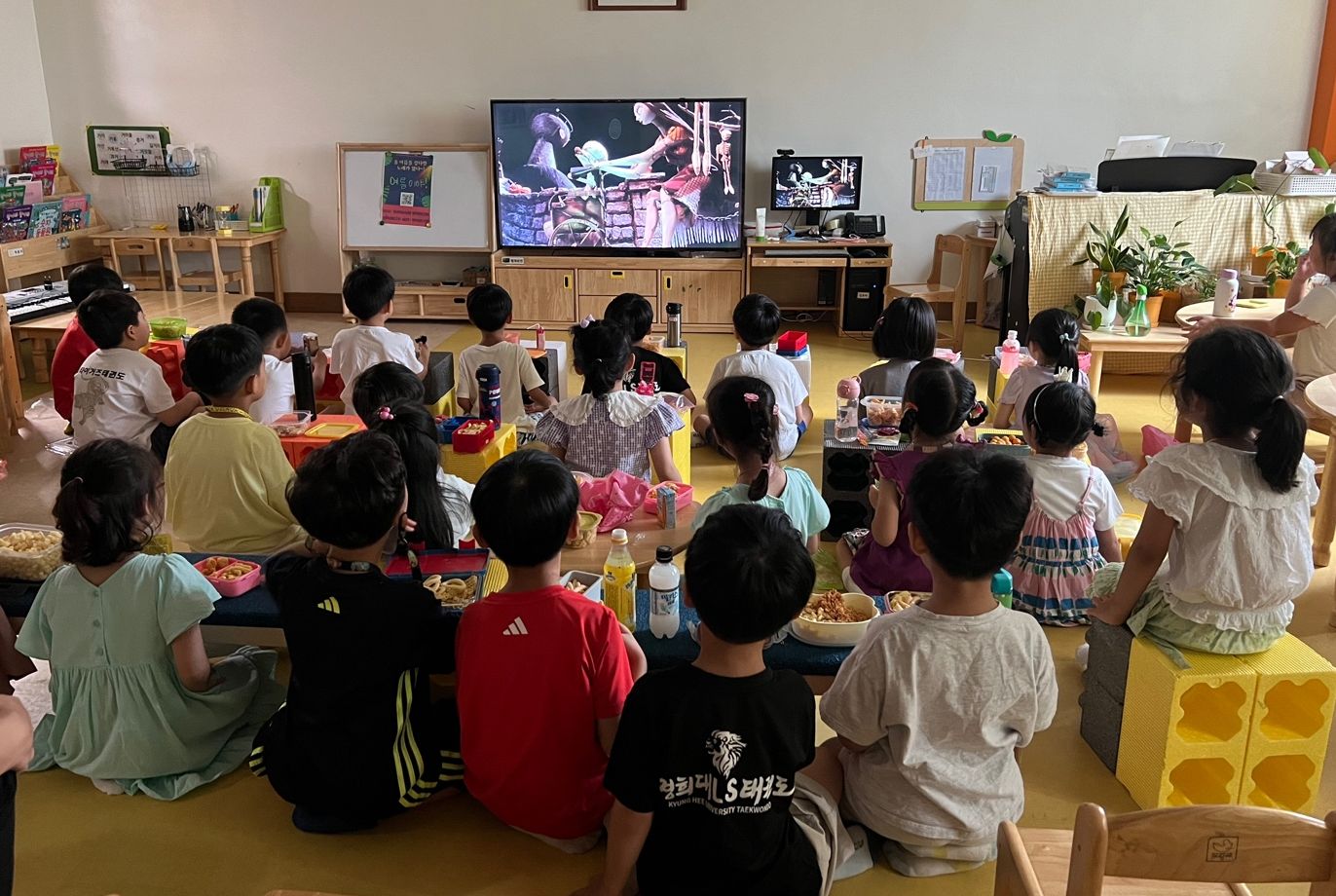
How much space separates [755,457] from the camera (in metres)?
2.80

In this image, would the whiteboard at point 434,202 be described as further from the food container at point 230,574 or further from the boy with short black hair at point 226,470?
the food container at point 230,574

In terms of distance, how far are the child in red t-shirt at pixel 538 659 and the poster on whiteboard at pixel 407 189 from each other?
20.1 ft

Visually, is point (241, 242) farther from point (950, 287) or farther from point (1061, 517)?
point (1061, 517)

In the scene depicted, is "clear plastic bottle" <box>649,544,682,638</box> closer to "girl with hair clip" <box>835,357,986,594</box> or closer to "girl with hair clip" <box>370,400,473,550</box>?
"girl with hair clip" <box>370,400,473,550</box>

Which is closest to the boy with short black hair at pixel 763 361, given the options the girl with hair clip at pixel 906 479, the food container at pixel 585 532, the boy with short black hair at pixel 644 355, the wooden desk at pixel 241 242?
the boy with short black hair at pixel 644 355

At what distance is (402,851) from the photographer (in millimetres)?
2426

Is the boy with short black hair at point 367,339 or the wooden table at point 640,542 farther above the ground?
the boy with short black hair at point 367,339

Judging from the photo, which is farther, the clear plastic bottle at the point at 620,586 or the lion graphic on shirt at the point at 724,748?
the clear plastic bottle at the point at 620,586

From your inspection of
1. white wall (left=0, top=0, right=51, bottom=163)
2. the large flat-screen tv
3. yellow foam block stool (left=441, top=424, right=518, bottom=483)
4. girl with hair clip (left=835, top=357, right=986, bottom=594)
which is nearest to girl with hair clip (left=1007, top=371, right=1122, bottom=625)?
girl with hair clip (left=835, top=357, right=986, bottom=594)

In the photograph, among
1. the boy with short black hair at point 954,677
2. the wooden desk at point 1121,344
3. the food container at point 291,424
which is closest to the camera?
the boy with short black hair at point 954,677

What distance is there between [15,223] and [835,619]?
268 inches

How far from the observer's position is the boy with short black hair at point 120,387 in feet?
13.2

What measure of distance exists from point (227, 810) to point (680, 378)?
2661mm

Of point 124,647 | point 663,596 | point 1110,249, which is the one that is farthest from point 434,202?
point 663,596
